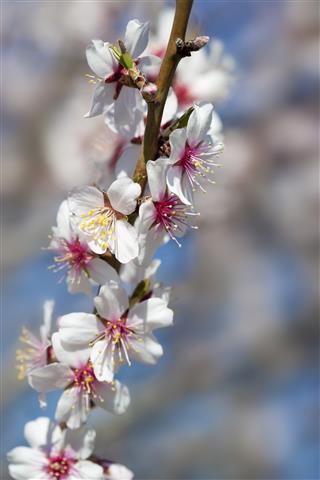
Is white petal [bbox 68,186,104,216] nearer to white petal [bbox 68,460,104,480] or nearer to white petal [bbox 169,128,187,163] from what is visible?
white petal [bbox 169,128,187,163]

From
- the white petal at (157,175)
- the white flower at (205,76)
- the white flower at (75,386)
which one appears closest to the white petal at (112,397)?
the white flower at (75,386)

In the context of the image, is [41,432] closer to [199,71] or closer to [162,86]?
[162,86]

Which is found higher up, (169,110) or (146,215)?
(169,110)

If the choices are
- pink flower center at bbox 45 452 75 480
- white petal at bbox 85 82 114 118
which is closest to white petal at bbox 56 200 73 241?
white petal at bbox 85 82 114 118

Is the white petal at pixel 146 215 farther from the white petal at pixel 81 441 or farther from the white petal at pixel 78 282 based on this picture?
the white petal at pixel 81 441

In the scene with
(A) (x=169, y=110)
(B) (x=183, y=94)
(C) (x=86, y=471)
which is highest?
(B) (x=183, y=94)

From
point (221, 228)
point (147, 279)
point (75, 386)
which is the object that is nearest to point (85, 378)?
point (75, 386)

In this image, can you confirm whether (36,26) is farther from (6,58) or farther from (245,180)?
(245,180)
